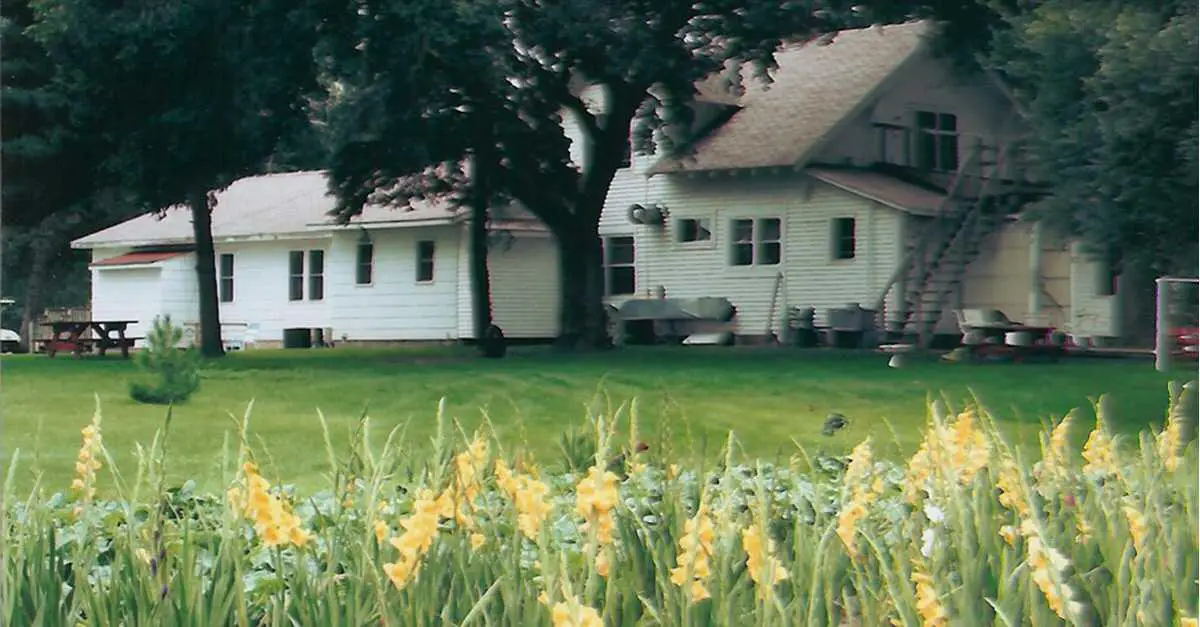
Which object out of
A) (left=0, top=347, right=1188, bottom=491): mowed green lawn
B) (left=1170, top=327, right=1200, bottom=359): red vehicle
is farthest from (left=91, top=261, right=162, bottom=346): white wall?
(left=1170, top=327, right=1200, bottom=359): red vehicle

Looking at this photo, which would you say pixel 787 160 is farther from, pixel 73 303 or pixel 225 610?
pixel 225 610

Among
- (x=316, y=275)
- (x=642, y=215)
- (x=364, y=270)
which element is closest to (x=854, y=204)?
A: (x=642, y=215)

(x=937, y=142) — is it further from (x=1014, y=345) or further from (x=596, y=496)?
(x=596, y=496)

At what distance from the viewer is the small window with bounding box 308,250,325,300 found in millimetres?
19031

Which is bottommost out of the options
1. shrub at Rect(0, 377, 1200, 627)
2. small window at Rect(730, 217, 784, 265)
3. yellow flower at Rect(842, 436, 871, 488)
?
shrub at Rect(0, 377, 1200, 627)

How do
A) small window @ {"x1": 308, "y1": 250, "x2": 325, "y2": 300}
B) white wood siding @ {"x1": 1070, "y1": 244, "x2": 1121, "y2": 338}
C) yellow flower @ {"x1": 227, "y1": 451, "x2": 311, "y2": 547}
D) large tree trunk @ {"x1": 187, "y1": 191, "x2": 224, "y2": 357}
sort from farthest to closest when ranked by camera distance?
small window @ {"x1": 308, "y1": 250, "x2": 325, "y2": 300}, large tree trunk @ {"x1": 187, "y1": 191, "x2": 224, "y2": 357}, white wood siding @ {"x1": 1070, "y1": 244, "x2": 1121, "y2": 338}, yellow flower @ {"x1": 227, "y1": 451, "x2": 311, "y2": 547}

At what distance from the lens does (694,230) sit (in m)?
19.9

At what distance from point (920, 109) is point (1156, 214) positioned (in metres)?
11.1

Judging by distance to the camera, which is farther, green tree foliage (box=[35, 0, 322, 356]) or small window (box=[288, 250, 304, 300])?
small window (box=[288, 250, 304, 300])

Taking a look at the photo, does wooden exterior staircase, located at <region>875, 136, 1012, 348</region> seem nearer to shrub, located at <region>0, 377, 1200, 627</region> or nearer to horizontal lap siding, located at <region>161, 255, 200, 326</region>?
horizontal lap siding, located at <region>161, 255, 200, 326</region>

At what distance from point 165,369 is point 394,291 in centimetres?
682

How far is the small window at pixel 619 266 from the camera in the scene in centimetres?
1823

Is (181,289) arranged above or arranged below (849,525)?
above

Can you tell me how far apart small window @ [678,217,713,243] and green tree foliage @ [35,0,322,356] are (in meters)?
4.29
